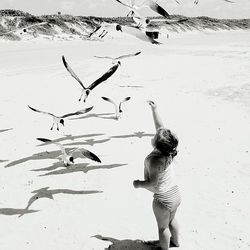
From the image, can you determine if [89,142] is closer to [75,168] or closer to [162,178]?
[75,168]

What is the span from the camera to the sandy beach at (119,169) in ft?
16.6

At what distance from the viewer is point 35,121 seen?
34.4 ft

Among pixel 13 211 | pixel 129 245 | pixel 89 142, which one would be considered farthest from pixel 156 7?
pixel 89 142

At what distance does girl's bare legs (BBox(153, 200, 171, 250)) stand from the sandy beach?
0.41 metres

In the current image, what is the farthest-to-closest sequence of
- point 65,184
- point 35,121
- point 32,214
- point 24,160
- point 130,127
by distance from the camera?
point 35,121 < point 130,127 < point 24,160 < point 65,184 < point 32,214

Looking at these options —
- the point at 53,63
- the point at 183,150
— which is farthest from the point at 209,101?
the point at 53,63

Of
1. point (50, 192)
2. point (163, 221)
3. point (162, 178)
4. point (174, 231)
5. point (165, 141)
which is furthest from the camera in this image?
point (50, 192)

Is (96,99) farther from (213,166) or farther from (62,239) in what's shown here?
(62,239)

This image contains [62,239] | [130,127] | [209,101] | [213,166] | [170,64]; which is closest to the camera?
[62,239]

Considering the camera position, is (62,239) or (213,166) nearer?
(62,239)

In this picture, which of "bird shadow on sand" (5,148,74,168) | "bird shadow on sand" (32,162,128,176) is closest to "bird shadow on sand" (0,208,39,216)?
"bird shadow on sand" (32,162,128,176)

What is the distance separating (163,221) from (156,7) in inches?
81.4

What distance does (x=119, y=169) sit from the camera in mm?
7191

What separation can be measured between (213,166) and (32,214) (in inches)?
127
